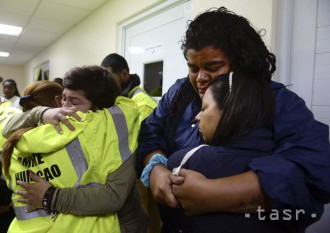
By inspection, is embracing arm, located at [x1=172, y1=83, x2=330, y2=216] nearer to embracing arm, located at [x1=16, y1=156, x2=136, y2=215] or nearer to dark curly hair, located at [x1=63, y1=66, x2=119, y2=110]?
embracing arm, located at [x1=16, y1=156, x2=136, y2=215]

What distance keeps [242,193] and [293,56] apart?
3.84 feet

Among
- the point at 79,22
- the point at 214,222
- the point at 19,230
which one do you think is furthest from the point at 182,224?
the point at 79,22

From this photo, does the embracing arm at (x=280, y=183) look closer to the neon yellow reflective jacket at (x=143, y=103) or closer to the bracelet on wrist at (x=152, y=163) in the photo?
the bracelet on wrist at (x=152, y=163)

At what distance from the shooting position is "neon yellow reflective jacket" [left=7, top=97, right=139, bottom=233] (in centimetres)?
92

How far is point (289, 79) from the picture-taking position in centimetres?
153

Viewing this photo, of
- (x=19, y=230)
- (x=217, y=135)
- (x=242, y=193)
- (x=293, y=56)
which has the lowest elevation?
(x=19, y=230)

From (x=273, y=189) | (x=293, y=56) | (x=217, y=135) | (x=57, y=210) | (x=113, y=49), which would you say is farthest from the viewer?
(x=113, y=49)

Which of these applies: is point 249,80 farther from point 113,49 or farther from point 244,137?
point 113,49

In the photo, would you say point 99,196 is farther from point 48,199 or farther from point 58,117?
point 58,117

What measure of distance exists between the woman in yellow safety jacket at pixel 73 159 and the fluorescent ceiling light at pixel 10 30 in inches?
190

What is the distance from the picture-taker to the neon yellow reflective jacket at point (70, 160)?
3.03ft

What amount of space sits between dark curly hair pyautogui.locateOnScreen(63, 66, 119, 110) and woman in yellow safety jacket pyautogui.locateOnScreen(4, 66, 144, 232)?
0.08 m

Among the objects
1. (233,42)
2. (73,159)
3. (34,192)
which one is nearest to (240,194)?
(233,42)

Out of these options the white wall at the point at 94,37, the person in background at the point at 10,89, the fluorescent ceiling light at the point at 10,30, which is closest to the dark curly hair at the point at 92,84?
the white wall at the point at 94,37
